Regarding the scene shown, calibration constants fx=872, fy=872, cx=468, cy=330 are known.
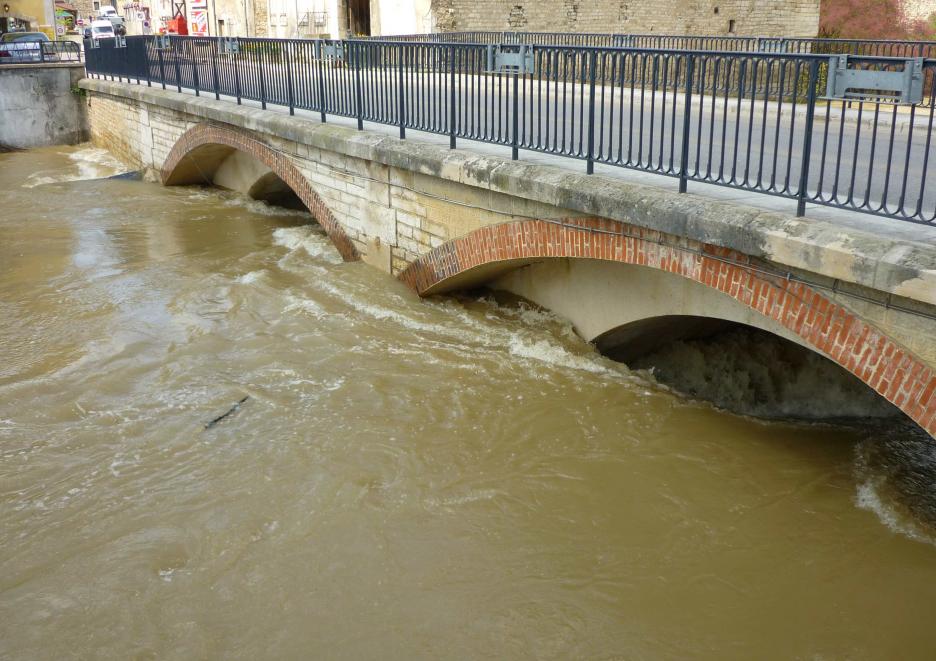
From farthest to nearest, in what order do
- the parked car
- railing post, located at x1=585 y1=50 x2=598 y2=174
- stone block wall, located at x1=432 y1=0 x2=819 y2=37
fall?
the parked car, stone block wall, located at x1=432 y1=0 x2=819 y2=37, railing post, located at x1=585 y1=50 x2=598 y2=174

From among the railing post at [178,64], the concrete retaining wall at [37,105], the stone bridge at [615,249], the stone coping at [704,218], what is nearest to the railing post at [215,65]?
the stone bridge at [615,249]

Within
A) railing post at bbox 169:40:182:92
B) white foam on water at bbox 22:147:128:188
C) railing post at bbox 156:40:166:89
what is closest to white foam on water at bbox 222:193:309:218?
railing post at bbox 169:40:182:92

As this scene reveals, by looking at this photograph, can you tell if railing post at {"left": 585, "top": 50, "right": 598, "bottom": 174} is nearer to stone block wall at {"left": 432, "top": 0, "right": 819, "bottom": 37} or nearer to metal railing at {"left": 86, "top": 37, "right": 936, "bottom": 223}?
metal railing at {"left": 86, "top": 37, "right": 936, "bottom": 223}

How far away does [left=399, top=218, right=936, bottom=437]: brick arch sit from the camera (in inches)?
190

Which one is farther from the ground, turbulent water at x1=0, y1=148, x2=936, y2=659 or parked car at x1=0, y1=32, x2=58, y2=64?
parked car at x1=0, y1=32, x2=58, y2=64

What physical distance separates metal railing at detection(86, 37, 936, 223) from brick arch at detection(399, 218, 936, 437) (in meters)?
0.50

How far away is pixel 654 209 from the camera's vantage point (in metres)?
6.12

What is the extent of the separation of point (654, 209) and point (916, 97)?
5.98 ft

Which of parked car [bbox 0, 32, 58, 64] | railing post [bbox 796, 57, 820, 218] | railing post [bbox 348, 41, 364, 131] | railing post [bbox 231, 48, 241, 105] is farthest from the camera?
parked car [bbox 0, 32, 58, 64]

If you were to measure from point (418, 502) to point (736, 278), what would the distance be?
2.64 m

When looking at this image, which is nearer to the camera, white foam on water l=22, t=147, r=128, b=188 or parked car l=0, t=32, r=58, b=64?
white foam on water l=22, t=147, r=128, b=188

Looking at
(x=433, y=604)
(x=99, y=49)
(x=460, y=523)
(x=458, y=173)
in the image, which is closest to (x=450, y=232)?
(x=458, y=173)

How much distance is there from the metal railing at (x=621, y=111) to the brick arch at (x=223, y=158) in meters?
0.68

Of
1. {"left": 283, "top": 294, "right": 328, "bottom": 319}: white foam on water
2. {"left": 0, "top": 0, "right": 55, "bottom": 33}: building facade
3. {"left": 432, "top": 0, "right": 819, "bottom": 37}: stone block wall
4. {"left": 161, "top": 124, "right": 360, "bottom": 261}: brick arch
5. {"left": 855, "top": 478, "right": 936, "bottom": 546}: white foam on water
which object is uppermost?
{"left": 0, "top": 0, "right": 55, "bottom": 33}: building facade
